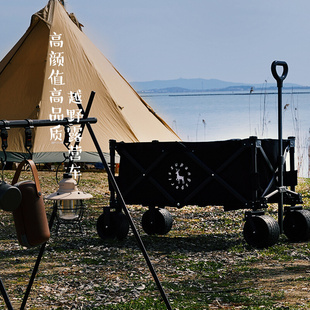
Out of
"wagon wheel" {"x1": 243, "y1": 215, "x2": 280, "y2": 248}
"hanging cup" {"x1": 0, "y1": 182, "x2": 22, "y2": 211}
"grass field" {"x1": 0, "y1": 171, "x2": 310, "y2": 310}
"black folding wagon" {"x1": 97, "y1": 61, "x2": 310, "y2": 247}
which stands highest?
"hanging cup" {"x1": 0, "y1": 182, "x2": 22, "y2": 211}

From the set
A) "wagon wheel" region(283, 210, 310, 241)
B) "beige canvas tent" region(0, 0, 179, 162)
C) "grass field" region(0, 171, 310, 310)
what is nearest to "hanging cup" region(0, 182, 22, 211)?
"grass field" region(0, 171, 310, 310)

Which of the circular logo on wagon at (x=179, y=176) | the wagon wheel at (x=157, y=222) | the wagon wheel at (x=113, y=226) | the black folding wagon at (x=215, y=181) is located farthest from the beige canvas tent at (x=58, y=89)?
the circular logo on wagon at (x=179, y=176)

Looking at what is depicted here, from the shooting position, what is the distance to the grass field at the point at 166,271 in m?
4.73

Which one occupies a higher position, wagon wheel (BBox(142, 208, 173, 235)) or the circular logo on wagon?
the circular logo on wagon

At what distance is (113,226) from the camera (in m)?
7.02

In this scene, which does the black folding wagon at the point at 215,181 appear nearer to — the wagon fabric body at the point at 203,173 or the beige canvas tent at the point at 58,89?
the wagon fabric body at the point at 203,173

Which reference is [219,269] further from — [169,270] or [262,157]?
[262,157]

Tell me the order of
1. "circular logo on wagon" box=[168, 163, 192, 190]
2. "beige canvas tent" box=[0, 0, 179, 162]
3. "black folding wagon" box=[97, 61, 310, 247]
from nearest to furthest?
"black folding wagon" box=[97, 61, 310, 247] < "circular logo on wagon" box=[168, 163, 192, 190] < "beige canvas tent" box=[0, 0, 179, 162]

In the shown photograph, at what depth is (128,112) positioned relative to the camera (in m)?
12.2

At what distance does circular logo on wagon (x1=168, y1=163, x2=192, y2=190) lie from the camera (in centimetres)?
690

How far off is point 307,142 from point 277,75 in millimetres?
6926

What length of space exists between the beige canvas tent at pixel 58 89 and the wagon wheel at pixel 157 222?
159 inches

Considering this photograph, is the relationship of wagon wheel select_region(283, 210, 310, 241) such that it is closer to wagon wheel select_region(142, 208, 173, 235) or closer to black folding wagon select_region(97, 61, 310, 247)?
black folding wagon select_region(97, 61, 310, 247)

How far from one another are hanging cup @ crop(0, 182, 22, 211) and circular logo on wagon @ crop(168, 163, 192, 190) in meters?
3.67
